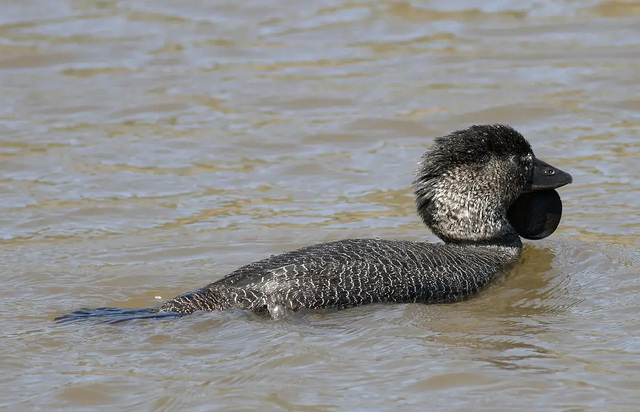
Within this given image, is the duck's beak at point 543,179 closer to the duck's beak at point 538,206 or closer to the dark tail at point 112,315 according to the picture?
the duck's beak at point 538,206

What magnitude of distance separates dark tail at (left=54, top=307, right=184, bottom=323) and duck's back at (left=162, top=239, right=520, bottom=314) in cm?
10

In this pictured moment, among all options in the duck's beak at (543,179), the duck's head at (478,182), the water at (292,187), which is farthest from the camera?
the duck's beak at (543,179)

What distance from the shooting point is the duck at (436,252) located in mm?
8383

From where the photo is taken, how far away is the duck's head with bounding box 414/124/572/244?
9.42 metres

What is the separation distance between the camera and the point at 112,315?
8.46 meters

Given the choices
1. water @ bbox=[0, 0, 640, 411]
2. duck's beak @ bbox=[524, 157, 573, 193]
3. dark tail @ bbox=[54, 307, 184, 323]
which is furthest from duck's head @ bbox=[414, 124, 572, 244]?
dark tail @ bbox=[54, 307, 184, 323]

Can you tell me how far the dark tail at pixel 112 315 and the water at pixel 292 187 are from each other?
0.30ft

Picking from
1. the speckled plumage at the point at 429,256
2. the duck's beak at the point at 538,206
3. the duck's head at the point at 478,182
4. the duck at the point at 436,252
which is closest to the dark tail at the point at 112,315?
the duck at the point at 436,252

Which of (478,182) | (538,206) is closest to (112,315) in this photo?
(478,182)

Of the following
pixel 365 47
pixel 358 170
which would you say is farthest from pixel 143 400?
pixel 365 47

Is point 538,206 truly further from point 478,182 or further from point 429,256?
point 429,256

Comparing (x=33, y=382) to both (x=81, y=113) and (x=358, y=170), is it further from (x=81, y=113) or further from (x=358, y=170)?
(x=81, y=113)

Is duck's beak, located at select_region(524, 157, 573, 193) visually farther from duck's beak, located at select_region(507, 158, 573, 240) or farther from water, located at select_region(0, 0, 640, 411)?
water, located at select_region(0, 0, 640, 411)

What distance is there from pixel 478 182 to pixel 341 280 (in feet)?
5.34
